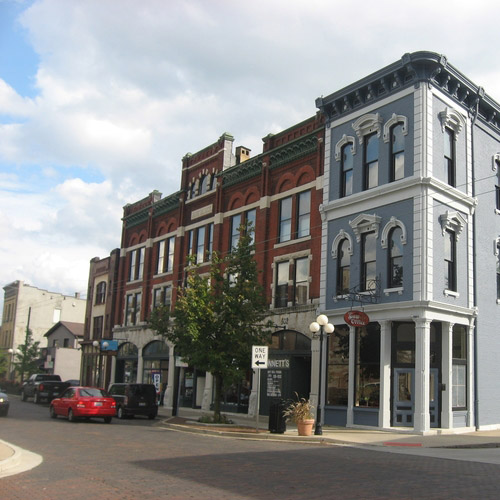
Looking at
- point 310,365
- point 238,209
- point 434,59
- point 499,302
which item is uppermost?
point 434,59

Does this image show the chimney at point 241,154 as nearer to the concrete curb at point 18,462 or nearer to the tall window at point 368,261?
the tall window at point 368,261

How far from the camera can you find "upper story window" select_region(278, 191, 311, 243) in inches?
1150

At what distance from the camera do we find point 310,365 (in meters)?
28.7

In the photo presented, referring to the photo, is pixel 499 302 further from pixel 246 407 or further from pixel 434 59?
pixel 246 407

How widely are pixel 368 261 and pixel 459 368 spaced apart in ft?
17.6

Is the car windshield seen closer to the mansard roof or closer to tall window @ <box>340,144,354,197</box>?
tall window @ <box>340,144,354,197</box>

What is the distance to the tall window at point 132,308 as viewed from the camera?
143ft

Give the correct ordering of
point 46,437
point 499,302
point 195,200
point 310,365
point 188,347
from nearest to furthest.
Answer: point 46,437 → point 188,347 → point 499,302 → point 310,365 → point 195,200

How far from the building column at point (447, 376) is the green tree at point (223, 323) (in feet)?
22.1

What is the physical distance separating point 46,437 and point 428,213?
49.4 ft

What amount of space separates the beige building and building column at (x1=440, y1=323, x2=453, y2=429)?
61.5m

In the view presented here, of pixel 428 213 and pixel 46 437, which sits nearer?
pixel 46 437

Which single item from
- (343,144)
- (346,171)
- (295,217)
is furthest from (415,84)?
(295,217)

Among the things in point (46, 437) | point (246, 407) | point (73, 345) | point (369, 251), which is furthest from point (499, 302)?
point (73, 345)
